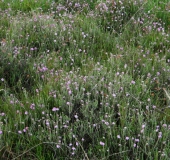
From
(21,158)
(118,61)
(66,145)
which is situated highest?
(118,61)

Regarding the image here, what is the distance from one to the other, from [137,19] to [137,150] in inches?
137

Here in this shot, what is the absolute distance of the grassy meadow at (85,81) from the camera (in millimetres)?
2938

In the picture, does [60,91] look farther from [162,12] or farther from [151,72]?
[162,12]

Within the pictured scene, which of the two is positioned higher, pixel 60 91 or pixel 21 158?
pixel 60 91

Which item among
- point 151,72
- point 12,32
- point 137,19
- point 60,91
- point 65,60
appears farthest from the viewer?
point 137,19

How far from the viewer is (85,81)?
368cm

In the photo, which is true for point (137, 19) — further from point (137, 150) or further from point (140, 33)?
point (137, 150)

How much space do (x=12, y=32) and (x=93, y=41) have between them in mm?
1215

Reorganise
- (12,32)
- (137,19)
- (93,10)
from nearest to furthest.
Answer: (12,32), (137,19), (93,10)

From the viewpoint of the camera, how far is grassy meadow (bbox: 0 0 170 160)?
9.64 feet

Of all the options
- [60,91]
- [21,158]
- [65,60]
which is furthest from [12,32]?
[21,158]

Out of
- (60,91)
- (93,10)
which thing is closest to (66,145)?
(60,91)

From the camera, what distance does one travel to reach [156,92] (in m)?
3.83

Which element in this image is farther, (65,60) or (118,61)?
(65,60)
